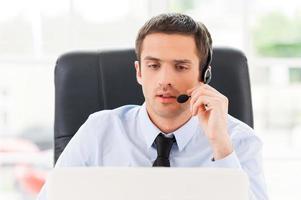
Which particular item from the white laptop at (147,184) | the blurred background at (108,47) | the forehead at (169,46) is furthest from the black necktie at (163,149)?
the blurred background at (108,47)

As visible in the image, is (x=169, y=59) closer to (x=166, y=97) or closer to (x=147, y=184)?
(x=166, y=97)

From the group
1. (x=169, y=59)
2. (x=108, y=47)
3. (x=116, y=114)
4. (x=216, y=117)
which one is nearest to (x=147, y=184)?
(x=216, y=117)

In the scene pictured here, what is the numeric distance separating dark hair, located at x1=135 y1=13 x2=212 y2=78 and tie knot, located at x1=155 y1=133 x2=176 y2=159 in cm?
22

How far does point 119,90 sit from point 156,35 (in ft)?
0.81

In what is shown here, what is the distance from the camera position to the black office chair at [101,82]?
1.56 meters

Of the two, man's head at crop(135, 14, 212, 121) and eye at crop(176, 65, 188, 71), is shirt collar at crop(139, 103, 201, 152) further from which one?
eye at crop(176, 65, 188, 71)

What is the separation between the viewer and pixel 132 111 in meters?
1.55

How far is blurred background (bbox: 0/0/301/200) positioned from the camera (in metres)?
2.98

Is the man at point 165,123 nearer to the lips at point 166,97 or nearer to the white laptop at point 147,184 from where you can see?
the lips at point 166,97

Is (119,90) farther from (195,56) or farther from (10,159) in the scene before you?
(10,159)

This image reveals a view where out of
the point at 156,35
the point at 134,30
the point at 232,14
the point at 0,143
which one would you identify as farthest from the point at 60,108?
the point at 0,143

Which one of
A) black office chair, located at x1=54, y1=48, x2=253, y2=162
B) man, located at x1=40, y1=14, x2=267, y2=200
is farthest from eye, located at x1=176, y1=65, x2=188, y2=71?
black office chair, located at x1=54, y1=48, x2=253, y2=162

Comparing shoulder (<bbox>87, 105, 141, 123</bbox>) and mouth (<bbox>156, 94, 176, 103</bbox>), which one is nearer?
Result: mouth (<bbox>156, 94, 176, 103</bbox>)

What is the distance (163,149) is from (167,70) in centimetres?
23
